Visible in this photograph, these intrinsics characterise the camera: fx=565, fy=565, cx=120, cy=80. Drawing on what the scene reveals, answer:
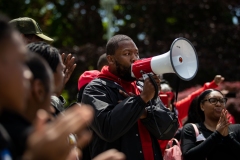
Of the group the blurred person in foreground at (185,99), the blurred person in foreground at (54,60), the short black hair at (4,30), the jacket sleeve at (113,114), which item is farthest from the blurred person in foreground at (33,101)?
the blurred person in foreground at (185,99)

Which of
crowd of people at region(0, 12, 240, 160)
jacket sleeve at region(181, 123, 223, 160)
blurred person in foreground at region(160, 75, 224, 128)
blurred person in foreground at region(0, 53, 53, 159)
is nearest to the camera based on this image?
crowd of people at region(0, 12, 240, 160)

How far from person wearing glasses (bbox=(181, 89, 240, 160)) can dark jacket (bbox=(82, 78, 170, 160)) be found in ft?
2.57

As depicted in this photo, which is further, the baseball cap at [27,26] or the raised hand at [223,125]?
the raised hand at [223,125]

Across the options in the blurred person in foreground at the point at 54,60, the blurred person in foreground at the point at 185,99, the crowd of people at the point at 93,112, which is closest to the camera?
the crowd of people at the point at 93,112

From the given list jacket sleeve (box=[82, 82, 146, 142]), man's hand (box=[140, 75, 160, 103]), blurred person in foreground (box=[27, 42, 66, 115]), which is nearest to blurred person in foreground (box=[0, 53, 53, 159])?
blurred person in foreground (box=[27, 42, 66, 115])

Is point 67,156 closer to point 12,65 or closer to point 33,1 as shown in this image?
point 12,65

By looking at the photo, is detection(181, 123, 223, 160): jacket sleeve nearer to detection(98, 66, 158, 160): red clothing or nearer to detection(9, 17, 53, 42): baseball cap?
detection(98, 66, 158, 160): red clothing

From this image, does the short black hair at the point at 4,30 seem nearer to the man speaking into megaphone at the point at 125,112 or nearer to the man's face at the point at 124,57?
the man speaking into megaphone at the point at 125,112

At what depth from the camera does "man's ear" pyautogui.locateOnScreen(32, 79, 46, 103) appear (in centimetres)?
277

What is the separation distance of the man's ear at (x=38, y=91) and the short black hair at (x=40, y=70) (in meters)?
0.02

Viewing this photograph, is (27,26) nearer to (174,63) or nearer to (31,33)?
(31,33)

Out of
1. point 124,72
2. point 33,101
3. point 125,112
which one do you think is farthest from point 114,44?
point 33,101

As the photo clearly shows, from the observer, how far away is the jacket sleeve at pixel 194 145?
18.7 ft

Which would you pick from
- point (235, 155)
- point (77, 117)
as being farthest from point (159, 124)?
point (77, 117)
